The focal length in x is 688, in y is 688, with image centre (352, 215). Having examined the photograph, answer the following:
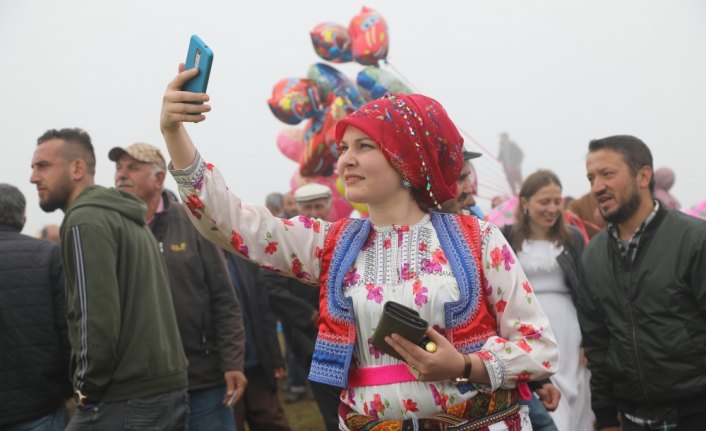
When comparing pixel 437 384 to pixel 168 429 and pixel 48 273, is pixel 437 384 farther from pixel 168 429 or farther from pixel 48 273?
pixel 48 273

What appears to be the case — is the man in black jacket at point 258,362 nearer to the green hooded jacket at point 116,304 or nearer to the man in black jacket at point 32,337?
the man in black jacket at point 32,337

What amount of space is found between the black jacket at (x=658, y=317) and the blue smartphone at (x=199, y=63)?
7.46ft

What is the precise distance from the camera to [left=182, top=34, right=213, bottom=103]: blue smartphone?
68.1 inches

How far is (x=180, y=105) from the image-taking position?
1.74m

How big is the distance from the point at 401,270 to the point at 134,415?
1.53 m

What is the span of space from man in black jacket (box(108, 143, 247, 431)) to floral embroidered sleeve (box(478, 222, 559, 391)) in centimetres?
234

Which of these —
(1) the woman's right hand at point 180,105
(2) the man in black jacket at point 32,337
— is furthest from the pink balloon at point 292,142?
(1) the woman's right hand at point 180,105

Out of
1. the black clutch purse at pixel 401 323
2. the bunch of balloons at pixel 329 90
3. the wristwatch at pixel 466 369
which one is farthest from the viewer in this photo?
the bunch of balloons at pixel 329 90

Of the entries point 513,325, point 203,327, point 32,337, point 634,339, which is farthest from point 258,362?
point 513,325

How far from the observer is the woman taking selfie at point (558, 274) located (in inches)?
168

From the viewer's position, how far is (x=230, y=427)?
405 cm

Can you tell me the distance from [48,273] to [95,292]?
0.97 metres

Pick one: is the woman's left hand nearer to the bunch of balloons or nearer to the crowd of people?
the crowd of people

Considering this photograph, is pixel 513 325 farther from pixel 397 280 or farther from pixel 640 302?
pixel 640 302
